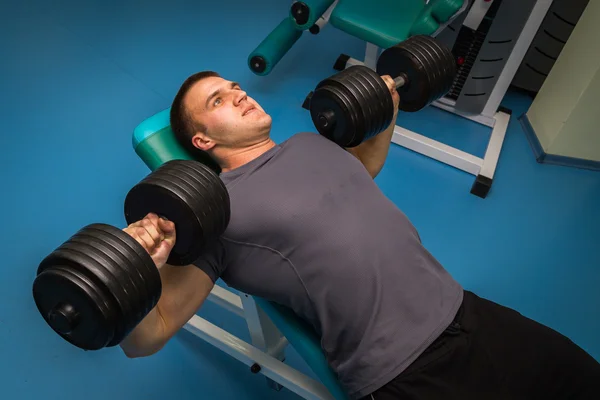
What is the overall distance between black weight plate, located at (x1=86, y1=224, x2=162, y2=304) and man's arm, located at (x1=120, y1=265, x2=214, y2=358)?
0.22 metres

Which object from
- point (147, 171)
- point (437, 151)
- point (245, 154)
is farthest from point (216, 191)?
point (437, 151)

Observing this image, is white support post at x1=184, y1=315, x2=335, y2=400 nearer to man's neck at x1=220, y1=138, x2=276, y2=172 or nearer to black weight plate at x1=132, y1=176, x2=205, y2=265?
man's neck at x1=220, y1=138, x2=276, y2=172

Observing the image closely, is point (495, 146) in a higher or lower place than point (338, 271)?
lower

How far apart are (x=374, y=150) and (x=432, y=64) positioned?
12.7 inches

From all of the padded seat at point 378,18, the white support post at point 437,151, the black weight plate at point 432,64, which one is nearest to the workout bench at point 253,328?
the black weight plate at point 432,64

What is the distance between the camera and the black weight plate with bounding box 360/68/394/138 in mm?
1436

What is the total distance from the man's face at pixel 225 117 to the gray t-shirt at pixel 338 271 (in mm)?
233

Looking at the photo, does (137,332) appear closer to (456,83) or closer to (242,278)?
(242,278)

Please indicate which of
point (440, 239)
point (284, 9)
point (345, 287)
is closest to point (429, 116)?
point (440, 239)

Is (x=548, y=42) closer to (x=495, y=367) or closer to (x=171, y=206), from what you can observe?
(x=495, y=367)

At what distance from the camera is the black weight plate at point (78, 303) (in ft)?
2.73

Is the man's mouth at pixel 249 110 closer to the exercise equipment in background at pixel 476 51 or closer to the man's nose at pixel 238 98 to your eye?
the man's nose at pixel 238 98

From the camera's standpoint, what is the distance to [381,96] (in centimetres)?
144

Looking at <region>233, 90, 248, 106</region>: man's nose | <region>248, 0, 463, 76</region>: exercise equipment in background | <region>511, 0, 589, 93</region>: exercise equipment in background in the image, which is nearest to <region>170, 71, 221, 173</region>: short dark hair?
<region>233, 90, 248, 106</region>: man's nose
